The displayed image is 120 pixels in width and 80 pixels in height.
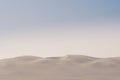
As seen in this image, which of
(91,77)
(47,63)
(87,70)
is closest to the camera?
(91,77)

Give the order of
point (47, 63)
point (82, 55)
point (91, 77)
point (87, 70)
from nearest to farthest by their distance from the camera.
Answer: point (91, 77), point (87, 70), point (47, 63), point (82, 55)

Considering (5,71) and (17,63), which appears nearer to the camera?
(5,71)

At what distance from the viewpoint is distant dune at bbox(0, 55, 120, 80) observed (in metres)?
2.00

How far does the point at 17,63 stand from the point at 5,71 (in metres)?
0.25

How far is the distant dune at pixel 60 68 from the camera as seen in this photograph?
2.00 metres

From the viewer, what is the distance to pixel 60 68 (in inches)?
88.3

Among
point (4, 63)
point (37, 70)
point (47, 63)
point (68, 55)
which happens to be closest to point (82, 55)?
point (68, 55)

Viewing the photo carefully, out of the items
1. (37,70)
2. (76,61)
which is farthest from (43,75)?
(76,61)

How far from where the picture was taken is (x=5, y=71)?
220 centimetres

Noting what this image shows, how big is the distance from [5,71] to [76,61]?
670 millimetres

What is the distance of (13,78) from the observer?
6.50 feet

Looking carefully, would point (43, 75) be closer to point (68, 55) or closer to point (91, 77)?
point (91, 77)

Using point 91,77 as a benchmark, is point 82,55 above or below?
above

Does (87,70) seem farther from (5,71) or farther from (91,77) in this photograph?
(5,71)
